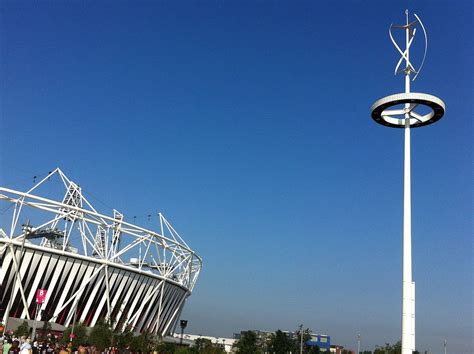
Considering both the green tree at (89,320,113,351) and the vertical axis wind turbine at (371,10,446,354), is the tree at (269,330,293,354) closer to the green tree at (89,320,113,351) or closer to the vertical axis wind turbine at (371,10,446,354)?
the green tree at (89,320,113,351)

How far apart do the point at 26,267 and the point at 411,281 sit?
5130 centimetres

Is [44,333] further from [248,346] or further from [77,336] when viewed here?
[248,346]

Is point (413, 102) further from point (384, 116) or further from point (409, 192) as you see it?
point (409, 192)

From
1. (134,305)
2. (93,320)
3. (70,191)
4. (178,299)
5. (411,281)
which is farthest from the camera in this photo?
(178,299)

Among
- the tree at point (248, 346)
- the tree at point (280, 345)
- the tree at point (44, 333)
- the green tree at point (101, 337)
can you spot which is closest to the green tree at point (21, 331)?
the tree at point (44, 333)

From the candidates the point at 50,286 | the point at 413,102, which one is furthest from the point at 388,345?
the point at 413,102

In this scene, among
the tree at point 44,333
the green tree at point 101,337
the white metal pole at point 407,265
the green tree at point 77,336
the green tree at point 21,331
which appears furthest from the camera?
the green tree at point 21,331

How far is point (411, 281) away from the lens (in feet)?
97.7

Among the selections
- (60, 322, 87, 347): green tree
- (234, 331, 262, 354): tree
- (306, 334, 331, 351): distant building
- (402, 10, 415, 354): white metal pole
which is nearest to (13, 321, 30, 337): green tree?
(60, 322, 87, 347): green tree

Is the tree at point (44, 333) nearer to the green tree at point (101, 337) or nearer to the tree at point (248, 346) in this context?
the green tree at point (101, 337)

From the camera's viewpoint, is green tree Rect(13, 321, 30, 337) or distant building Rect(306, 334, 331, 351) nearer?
green tree Rect(13, 321, 30, 337)

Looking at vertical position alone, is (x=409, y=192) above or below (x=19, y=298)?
above

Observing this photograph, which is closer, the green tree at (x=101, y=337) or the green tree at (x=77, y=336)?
the green tree at (x=101, y=337)

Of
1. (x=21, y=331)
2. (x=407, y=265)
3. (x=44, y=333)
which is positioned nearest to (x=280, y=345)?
(x=21, y=331)
